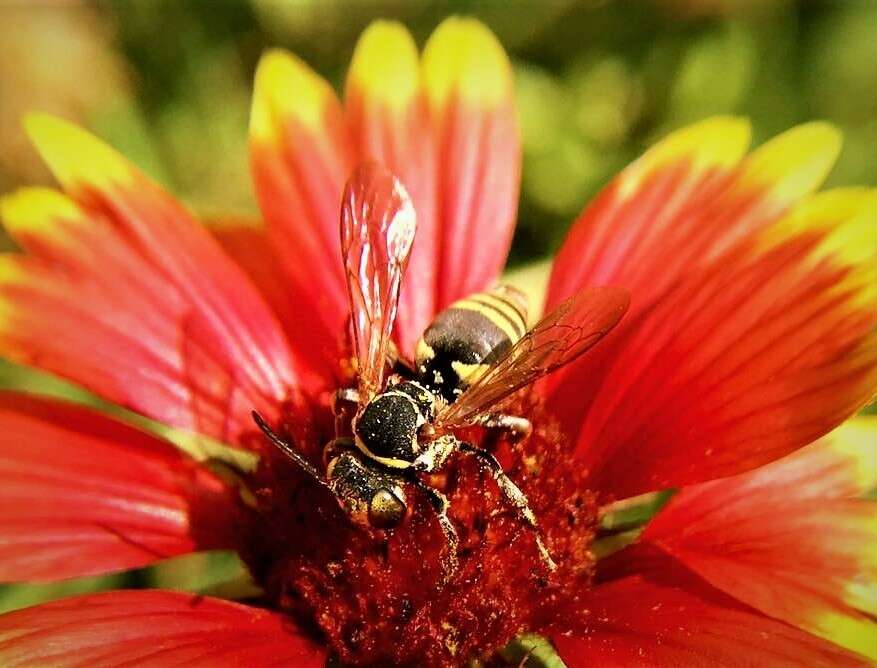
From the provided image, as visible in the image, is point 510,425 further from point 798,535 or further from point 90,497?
point 90,497

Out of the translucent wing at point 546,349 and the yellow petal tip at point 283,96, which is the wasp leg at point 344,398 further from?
the yellow petal tip at point 283,96

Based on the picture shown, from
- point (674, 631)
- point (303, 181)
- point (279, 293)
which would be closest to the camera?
point (674, 631)

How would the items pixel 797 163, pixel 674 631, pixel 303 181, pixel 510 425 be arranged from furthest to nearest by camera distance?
1. pixel 303 181
2. pixel 797 163
3. pixel 510 425
4. pixel 674 631

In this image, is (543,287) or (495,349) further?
(543,287)

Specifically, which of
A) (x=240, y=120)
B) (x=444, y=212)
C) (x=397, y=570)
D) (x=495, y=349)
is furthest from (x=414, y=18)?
(x=397, y=570)

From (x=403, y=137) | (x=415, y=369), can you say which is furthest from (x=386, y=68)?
(x=415, y=369)

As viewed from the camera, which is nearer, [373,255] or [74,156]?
[373,255]

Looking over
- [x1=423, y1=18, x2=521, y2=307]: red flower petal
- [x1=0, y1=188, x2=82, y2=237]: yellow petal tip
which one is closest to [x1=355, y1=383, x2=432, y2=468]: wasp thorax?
[x1=423, y1=18, x2=521, y2=307]: red flower petal

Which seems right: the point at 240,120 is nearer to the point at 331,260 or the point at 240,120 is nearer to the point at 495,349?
the point at 331,260
